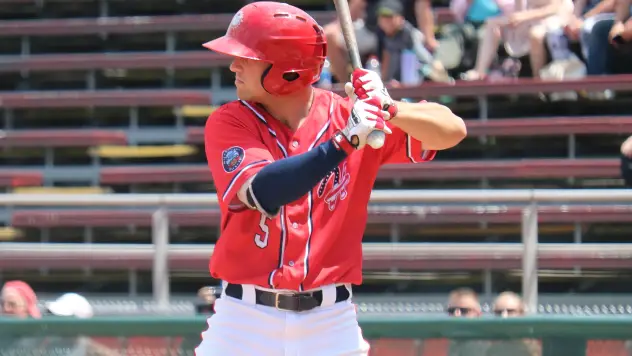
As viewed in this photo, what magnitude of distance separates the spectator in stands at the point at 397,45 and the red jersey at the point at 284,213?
449 cm

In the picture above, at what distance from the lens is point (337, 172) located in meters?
2.75

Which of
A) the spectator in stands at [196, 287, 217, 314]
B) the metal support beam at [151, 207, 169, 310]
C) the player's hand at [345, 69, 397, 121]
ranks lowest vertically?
the spectator in stands at [196, 287, 217, 314]

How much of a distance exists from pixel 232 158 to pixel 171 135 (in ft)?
17.5

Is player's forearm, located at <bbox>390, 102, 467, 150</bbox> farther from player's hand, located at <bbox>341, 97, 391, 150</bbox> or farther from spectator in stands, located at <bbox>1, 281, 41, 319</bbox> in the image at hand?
spectator in stands, located at <bbox>1, 281, 41, 319</bbox>

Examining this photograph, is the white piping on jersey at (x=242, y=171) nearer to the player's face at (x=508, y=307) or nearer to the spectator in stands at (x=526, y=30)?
Answer: the player's face at (x=508, y=307)

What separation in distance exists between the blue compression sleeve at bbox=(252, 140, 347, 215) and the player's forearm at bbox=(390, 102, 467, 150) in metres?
0.23

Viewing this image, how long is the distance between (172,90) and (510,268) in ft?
12.5

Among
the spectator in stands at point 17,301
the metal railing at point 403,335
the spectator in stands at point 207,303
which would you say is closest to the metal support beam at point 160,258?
the spectator in stands at point 207,303

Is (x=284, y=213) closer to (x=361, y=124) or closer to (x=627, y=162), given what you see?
(x=361, y=124)

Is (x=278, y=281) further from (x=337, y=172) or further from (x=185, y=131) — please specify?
(x=185, y=131)

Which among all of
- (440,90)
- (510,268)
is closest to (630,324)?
(510,268)

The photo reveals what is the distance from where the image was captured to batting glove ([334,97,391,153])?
2482 millimetres

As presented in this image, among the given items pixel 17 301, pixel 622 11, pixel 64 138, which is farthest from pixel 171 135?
pixel 622 11

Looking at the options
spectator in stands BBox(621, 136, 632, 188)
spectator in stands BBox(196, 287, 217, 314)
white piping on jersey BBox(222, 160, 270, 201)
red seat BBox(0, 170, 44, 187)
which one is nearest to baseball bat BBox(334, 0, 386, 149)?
white piping on jersey BBox(222, 160, 270, 201)
